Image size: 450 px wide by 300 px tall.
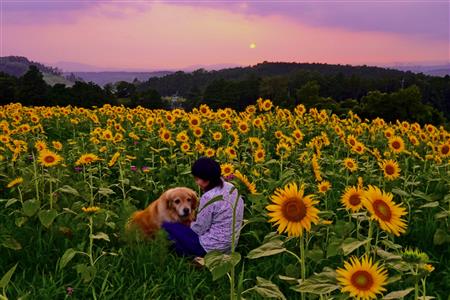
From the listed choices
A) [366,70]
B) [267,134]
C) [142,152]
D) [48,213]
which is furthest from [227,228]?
[366,70]

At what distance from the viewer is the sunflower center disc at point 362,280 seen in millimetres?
2107

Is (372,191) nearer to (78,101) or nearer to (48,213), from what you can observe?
(48,213)

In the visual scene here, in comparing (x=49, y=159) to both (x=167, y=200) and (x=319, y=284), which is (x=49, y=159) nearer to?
(x=167, y=200)

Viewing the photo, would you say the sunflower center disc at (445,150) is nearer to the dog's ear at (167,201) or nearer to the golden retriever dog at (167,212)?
the golden retriever dog at (167,212)

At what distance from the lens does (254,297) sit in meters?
4.02

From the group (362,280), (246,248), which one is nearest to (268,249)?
(362,280)

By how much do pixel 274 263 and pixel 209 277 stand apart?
713 mm

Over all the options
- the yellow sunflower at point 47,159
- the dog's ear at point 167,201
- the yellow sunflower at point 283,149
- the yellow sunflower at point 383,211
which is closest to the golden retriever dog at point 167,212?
the dog's ear at point 167,201

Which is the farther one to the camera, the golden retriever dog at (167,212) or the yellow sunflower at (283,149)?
the yellow sunflower at (283,149)

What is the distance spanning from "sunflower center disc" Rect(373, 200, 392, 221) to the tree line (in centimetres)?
3321

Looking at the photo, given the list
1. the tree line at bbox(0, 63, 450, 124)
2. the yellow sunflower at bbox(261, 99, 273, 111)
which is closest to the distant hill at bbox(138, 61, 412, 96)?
the tree line at bbox(0, 63, 450, 124)

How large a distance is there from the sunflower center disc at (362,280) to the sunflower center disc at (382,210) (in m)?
0.39

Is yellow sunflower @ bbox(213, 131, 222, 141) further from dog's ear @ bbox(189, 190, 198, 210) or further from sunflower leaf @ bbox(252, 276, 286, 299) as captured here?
sunflower leaf @ bbox(252, 276, 286, 299)

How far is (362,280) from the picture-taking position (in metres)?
2.12
